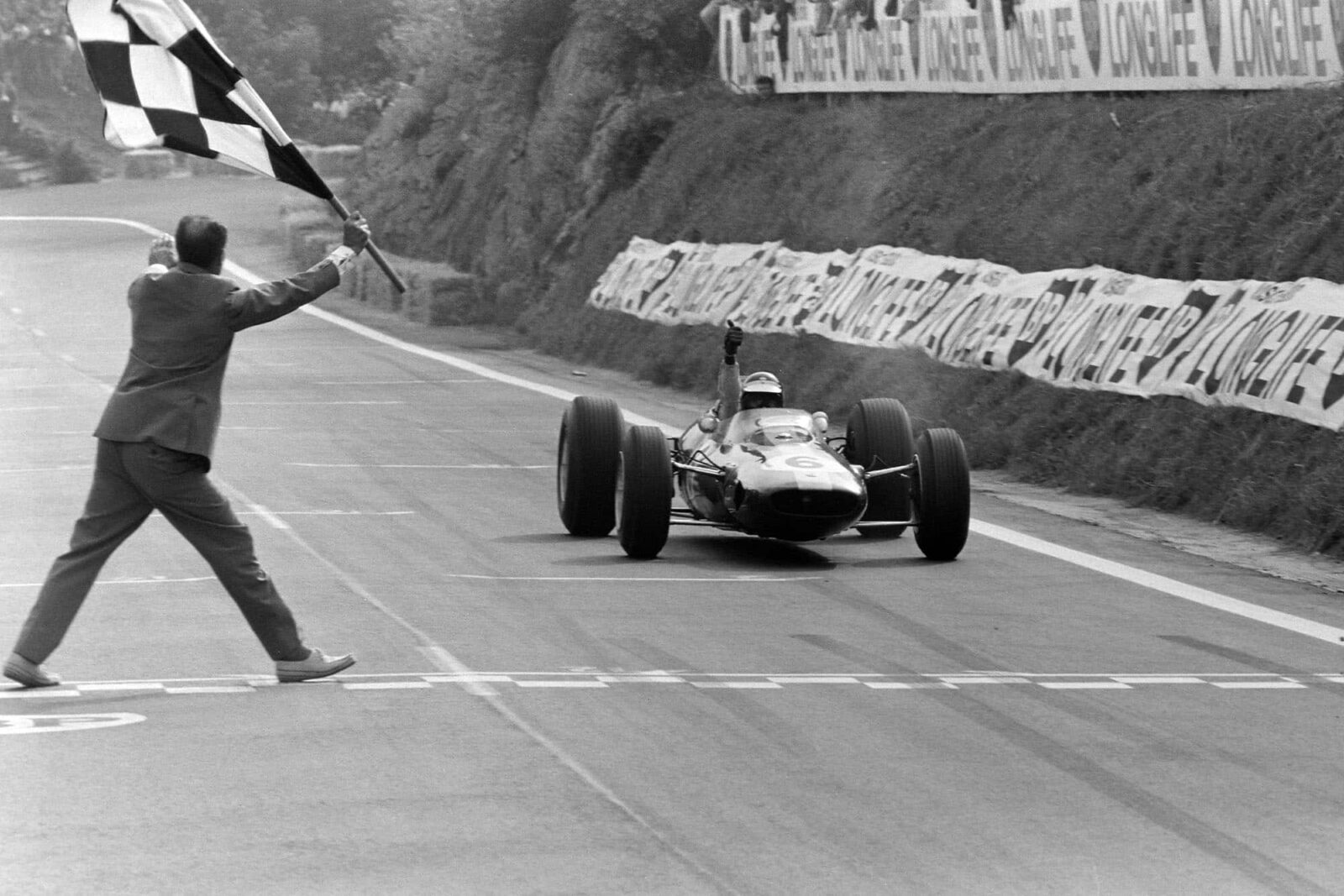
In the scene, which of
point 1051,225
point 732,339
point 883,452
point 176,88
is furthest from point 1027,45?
point 176,88

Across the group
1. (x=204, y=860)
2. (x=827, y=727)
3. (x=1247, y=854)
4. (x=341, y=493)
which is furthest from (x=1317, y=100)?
(x=204, y=860)

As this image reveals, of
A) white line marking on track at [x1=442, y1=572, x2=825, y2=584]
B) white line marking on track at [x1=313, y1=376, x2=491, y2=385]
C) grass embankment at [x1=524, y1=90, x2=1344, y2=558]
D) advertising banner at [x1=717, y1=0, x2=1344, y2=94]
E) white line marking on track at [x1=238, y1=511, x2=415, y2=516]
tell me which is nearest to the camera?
white line marking on track at [x1=442, y1=572, x2=825, y2=584]

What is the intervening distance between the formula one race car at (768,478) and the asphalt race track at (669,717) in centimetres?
30

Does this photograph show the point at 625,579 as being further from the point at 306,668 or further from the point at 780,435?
the point at 306,668

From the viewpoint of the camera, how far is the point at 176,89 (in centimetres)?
955

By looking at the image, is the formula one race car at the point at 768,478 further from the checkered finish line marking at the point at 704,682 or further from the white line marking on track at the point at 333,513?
the checkered finish line marking at the point at 704,682

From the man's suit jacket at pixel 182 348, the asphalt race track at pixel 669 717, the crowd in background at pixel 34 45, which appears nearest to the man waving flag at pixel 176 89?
the man's suit jacket at pixel 182 348

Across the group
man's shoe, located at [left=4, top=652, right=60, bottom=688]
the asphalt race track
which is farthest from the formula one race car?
man's shoe, located at [left=4, top=652, right=60, bottom=688]

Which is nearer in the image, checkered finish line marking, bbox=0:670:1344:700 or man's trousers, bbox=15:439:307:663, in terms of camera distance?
man's trousers, bbox=15:439:307:663

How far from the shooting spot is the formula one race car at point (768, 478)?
1298 cm

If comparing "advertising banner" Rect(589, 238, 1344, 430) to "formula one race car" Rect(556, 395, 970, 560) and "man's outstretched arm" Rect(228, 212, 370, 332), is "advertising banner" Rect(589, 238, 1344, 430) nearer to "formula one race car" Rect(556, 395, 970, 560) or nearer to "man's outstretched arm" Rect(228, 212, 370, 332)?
"formula one race car" Rect(556, 395, 970, 560)

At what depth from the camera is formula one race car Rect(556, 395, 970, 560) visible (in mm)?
12977

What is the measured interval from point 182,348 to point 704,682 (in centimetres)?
260

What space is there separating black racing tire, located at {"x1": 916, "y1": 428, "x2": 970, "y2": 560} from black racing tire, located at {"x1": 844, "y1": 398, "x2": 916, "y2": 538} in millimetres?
561
